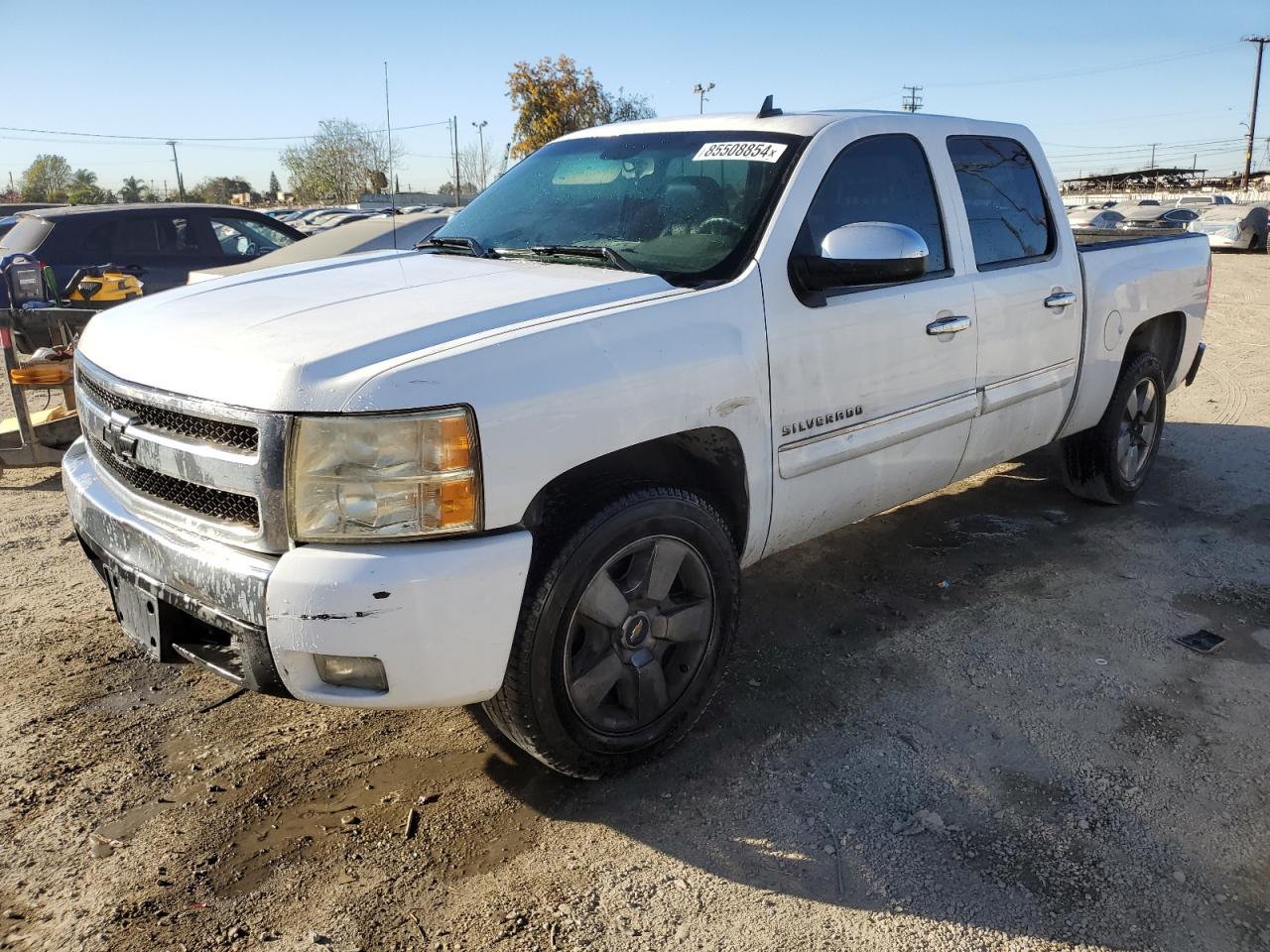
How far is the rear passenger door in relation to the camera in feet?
13.0

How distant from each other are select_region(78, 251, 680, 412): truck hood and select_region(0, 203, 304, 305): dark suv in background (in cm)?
648

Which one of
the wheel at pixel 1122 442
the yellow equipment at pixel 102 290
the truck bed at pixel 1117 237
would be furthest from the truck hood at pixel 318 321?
the yellow equipment at pixel 102 290

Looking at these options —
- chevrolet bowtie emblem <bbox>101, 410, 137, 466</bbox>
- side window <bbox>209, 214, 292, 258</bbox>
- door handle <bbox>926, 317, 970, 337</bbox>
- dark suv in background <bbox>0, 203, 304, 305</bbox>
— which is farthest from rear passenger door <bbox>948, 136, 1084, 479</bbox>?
side window <bbox>209, 214, 292, 258</bbox>

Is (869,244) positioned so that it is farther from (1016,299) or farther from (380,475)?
(380,475)

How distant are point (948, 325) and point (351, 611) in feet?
8.07

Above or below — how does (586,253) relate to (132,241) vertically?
below

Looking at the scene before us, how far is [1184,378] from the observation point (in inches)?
232

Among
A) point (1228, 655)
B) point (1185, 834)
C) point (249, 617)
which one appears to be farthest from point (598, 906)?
point (1228, 655)

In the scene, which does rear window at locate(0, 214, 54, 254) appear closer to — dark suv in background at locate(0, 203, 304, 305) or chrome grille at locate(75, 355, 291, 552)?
dark suv in background at locate(0, 203, 304, 305)

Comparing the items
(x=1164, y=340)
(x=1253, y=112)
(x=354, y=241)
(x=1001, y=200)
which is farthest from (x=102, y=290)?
(x=1253, y=112)

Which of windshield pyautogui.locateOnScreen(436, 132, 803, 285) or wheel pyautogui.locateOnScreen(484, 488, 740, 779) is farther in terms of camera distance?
windshield pyautogui.locateOnScreen(436, 132, 803, 285)

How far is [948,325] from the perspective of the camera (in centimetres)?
364

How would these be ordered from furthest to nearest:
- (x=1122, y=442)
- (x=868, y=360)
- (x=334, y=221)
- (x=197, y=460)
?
(x=334, y=221), (x=1122, y=442), (x=868, y=360), (x=197, y=460)

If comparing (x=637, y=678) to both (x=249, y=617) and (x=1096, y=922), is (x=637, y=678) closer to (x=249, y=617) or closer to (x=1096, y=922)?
(x=249, y=617)
